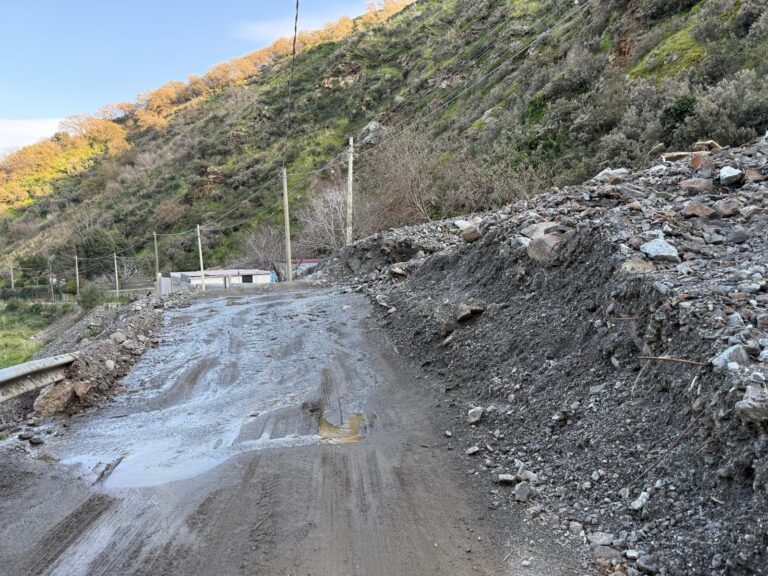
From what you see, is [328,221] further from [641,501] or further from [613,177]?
[641,501]

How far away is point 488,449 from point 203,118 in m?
98.6

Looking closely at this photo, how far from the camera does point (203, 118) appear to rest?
90.9 metres

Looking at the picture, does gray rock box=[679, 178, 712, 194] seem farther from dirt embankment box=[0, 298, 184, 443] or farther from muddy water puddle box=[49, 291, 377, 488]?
dirt embankment box=[0, 298, 184, 443]

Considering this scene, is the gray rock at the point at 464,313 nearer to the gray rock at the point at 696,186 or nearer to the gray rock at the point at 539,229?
the gray rock at the point at 539,229

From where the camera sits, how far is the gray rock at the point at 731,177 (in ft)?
20.7

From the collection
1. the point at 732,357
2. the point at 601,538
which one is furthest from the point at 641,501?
the point at 732,357

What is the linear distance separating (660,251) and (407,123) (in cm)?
4189

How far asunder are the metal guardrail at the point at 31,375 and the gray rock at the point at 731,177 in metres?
8.41

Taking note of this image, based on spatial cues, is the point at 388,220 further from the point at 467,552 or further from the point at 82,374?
the point at 467,552

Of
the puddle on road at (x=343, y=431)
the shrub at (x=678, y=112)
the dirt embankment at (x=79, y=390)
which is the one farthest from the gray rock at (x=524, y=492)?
the shrub at (x=678, y=112)

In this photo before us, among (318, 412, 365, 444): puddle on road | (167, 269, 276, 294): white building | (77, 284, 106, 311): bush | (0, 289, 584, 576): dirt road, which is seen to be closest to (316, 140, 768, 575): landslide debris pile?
(0, 289, 584, 576): dirt road

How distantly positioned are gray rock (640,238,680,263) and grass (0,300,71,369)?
1268 inches

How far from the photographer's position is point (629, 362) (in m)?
4.04

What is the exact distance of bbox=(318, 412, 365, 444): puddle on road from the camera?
4512mm
